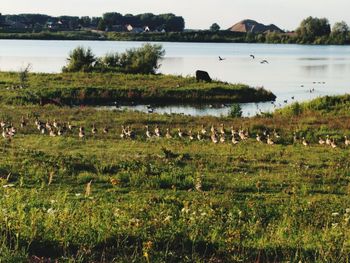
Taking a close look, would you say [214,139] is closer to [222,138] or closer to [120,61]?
[222,138]

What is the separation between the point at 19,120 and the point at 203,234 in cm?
2139

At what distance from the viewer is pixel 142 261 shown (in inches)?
337

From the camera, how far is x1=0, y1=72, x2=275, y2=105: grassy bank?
4766cm

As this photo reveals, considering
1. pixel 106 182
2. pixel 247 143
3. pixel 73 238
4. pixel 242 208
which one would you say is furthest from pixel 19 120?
pixel 73 238

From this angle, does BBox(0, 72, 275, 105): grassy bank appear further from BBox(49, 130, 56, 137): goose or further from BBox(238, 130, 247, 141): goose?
BBox(238, 130, 247, 141): goose

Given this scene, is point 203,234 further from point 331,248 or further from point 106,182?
point 106,182

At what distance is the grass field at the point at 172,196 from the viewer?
9031 mm

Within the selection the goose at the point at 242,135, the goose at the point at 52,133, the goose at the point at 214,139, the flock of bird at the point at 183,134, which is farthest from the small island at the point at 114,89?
the goose at the point at 214,139

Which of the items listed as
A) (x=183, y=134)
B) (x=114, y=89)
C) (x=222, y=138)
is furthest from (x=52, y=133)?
(x=114, y=89)

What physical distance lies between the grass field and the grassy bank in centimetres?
1754

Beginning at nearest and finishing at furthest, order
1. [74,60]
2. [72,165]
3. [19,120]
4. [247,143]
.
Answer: [72,165] < [247,143] < [19,120] < [74,60]

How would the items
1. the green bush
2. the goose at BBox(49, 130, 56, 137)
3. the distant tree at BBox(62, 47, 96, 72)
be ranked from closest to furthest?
the goose at BBox(49, 130, 56, 137), the green bush, the distant tree at BBox(62, 47, 96, 72)

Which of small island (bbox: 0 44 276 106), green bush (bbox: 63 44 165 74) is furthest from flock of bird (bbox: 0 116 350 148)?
green bush (bbox: 63 44 165 74)

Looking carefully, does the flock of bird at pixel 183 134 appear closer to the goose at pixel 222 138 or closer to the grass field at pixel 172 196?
the goose at pixel 222 138
